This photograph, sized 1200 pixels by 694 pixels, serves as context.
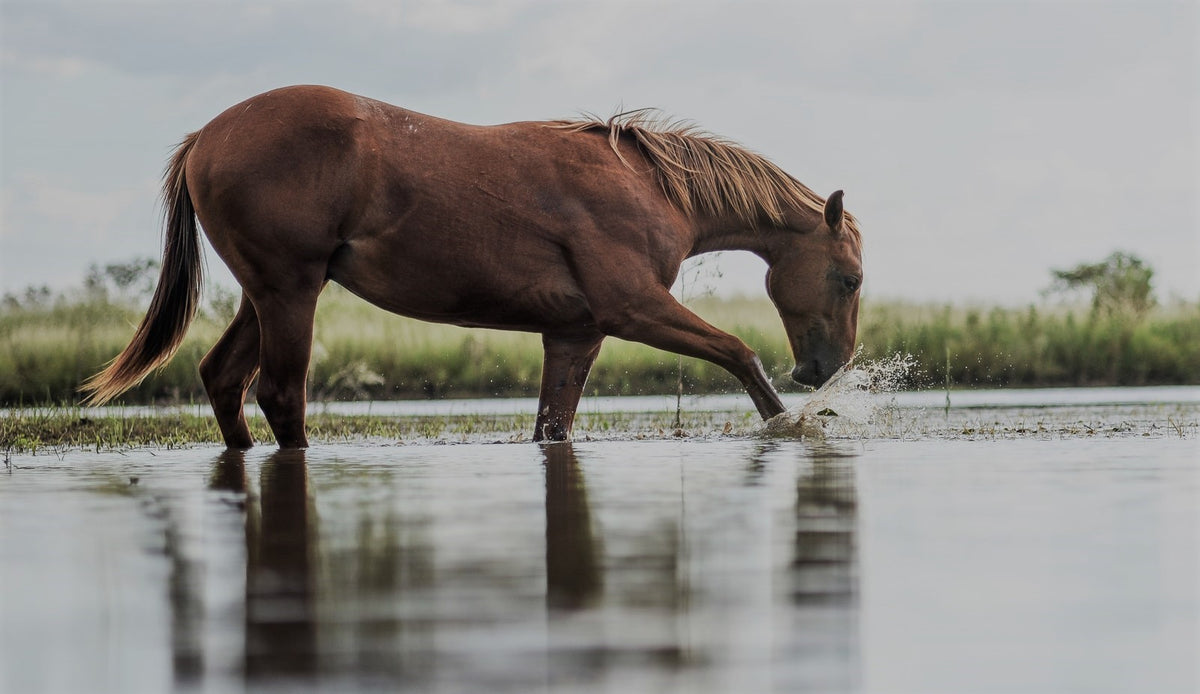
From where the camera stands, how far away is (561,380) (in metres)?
6.47

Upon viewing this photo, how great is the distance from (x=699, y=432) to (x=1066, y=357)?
8.73m

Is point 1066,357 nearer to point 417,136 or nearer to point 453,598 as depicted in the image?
point 417,136

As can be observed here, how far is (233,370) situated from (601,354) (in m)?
8.06

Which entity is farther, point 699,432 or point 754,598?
point 699,432

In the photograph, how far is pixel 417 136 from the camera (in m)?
5.64

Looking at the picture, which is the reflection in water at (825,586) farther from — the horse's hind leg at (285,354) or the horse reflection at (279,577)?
the horse's hind leg at (285,354)

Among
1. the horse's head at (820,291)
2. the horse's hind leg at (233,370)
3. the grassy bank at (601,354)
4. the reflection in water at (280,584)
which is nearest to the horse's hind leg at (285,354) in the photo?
the horse's hind leg at (233,370)

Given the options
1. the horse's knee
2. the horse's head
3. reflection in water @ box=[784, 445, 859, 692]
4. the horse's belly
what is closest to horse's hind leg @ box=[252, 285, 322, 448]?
the horse's knee

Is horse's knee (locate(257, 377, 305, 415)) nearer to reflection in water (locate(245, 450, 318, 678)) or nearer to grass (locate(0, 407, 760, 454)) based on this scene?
grass (locate(0, 407, 760, 454))

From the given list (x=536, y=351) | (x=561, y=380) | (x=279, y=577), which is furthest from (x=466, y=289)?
(x=536, y=351)

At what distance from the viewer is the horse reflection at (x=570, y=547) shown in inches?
78.6

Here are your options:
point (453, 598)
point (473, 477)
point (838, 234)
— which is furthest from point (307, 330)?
point (453, 598)

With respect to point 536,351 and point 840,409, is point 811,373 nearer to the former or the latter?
point 840,409

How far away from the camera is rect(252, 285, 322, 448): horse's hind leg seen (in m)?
5.46
